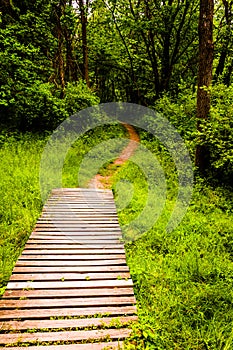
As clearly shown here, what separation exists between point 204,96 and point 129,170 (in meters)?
3.76

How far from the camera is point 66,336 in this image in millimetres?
3445

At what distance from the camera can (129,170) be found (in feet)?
36.1

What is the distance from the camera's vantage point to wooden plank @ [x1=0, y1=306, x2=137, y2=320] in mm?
3691

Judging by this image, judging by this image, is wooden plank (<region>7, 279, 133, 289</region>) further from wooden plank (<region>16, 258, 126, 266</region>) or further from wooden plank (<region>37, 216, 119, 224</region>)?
wooden plank (<region>37, 216, 119, 224</region>)

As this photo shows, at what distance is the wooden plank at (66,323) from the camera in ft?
11.6

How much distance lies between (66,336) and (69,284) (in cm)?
97

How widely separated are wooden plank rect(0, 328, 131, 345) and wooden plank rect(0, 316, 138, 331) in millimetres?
93

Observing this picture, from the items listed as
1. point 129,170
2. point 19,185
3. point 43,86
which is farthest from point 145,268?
point 43,86

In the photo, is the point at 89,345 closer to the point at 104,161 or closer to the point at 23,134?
the point at 104,161

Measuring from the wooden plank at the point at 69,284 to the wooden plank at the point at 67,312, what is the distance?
46cm

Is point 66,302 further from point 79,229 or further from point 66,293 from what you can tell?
point 79,229

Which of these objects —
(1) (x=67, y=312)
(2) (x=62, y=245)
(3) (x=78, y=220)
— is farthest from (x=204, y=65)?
(1) (x=67, y=312)

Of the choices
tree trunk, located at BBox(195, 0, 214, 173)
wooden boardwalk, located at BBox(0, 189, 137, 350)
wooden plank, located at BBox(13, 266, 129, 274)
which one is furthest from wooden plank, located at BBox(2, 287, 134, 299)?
tree trunk, located at BBox(195, 0, 214, 173)

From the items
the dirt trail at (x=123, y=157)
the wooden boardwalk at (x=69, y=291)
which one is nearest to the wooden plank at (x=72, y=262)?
the wooden boardwalk at (x=69, y=291)
